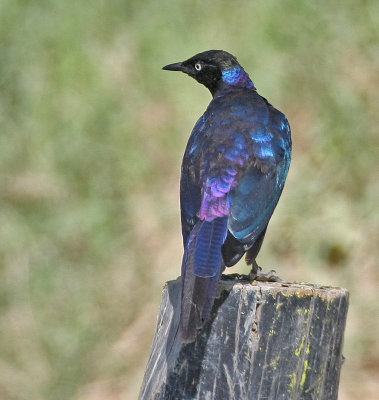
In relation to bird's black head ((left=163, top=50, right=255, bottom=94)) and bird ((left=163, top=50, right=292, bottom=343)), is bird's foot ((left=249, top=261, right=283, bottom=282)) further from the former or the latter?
bird's black head ((left=163, top=50, right=255, bottom=94))

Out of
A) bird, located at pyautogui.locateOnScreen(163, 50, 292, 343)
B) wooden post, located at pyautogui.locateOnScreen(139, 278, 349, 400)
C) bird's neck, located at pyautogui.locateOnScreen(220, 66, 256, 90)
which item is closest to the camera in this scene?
wooden post, located at pyautogui.locateOnScreen(139, 278, 349, 400)

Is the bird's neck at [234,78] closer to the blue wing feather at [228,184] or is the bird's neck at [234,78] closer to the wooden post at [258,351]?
the blue wing feather at [228,184]

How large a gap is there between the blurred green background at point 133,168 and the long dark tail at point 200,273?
3525 mm

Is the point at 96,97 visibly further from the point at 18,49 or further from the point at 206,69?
the point at 206,69

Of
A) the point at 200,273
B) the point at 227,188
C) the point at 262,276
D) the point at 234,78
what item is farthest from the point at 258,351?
the point at 234,78

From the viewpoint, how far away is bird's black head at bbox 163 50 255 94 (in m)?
5.70

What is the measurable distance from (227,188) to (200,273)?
0.72m

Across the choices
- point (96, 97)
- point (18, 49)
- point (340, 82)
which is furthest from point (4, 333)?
point (340, 82)

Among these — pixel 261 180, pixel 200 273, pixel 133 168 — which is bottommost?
pixel 200 273

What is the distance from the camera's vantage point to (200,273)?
372 cm

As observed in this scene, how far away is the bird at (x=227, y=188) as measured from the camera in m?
3.79

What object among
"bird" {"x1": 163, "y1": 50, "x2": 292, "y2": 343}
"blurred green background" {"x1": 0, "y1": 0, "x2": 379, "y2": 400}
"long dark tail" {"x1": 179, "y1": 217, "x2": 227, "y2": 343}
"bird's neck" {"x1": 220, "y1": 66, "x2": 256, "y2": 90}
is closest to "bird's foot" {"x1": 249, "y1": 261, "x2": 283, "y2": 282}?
"bird" {"x1": 163, "y1": 50, "x2": 292, "y2": 343}

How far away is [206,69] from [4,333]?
3421 millimetres

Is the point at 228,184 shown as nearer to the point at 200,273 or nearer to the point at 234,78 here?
the point at 200,273
